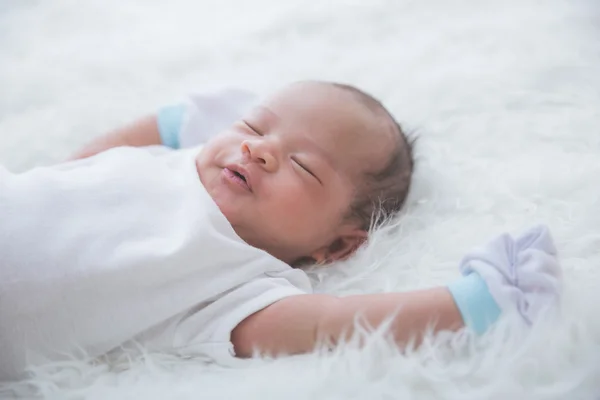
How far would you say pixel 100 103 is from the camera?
3.99ft

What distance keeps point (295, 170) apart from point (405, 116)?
315 millimetres

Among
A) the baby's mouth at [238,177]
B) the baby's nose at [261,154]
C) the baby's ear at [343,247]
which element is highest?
the baby's nose at [261,154]

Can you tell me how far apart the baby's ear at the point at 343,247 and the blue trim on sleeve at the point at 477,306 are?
0.23 meters

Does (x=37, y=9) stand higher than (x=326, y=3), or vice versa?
(x=37, y=9)

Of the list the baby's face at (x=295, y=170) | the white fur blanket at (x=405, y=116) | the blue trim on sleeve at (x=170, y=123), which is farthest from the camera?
the blue trim on sleeve at (x=170, y=123)

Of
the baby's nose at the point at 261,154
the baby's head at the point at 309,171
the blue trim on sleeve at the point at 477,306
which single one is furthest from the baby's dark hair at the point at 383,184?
the blue trim on sleeve at the point at 477,306

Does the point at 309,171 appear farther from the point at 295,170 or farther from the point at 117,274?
the point at 117,274

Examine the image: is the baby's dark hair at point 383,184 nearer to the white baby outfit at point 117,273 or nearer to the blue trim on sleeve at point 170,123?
the white baby outfit at point 117,273

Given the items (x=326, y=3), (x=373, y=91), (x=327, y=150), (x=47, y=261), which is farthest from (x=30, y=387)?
(x=326, y=3)

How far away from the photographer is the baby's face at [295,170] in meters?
0.87

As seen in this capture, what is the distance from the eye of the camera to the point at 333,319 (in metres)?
0.71

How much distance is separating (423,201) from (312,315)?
31 cm

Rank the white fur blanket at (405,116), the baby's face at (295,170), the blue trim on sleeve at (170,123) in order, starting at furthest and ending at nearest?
the blue trim on sleeve at (170,123) → the baby's face at (295,170) → the white fur blanket at (405,116)

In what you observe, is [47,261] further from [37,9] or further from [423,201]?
[37,9]
